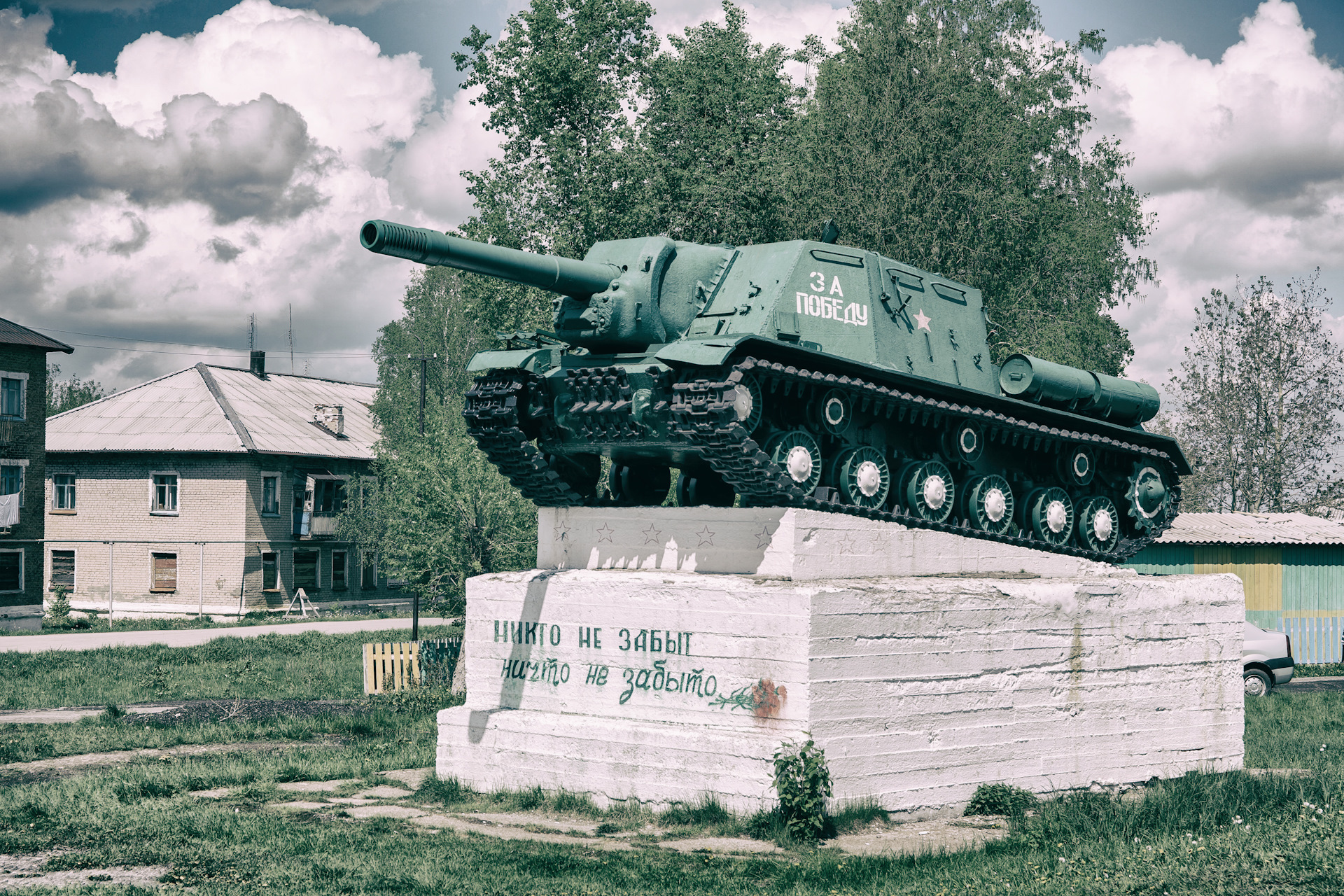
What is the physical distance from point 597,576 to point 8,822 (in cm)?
545

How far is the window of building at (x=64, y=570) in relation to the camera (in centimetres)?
4288

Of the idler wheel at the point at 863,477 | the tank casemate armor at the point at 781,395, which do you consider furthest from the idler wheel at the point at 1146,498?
the idler wheel at the point at 863,477

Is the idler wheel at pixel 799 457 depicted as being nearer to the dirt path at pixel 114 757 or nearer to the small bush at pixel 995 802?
the small bush at pixel 995 802

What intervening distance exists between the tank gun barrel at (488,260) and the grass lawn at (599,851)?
4641 mm

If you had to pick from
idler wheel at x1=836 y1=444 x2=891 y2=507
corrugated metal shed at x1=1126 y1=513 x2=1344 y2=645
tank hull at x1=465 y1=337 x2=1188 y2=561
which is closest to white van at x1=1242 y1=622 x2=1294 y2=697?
corrugated metal shed at x1=1126 y1=513 x2=1344 y2=645

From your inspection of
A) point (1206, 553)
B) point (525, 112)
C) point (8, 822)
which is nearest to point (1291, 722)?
point (1206, 553)

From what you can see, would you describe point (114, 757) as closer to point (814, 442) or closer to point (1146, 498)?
point (814, 442)

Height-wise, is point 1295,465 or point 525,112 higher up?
point 525,112

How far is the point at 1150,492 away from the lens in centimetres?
1645

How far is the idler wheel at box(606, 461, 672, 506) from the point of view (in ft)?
48.9

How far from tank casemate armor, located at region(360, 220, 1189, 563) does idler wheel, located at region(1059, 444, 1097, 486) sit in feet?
0.08

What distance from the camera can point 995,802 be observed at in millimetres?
12086

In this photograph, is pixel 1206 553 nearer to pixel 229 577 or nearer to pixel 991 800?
pixel 991 800

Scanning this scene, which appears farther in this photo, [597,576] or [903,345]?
[903,345]
